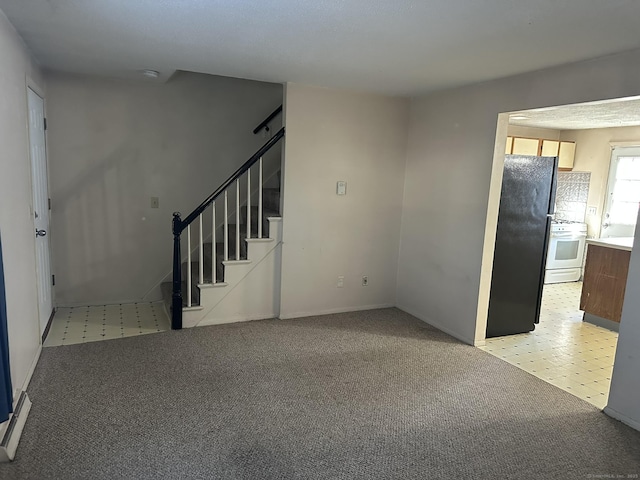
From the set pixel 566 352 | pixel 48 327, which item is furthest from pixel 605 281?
pixel 48 327

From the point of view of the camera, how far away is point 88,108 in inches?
163

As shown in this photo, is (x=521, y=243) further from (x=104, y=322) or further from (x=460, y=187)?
(x=104, y=322)

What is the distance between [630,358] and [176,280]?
3354 millimetres

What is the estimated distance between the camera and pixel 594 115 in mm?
4395

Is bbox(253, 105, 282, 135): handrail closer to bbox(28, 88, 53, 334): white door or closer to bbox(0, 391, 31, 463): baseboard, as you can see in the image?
bbox(28, 88, 53, 334): white door

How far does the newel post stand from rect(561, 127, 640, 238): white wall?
5.51 metres

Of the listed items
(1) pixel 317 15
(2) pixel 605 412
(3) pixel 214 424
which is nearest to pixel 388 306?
(2) pixel 605 412

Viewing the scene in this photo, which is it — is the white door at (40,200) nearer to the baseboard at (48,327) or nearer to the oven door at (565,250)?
the baseboard at (48,327)

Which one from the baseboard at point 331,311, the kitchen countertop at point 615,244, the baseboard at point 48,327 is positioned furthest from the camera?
the baseboard at point 331,311

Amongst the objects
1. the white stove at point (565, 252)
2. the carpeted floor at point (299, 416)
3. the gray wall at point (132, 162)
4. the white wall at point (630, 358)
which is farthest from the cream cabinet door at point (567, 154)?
the gray wall at point (132, 162)

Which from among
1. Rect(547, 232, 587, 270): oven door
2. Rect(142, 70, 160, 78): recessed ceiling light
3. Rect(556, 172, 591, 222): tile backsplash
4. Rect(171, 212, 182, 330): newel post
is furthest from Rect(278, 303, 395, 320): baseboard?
Rect(556, 172, 591, 222): tile backsplash

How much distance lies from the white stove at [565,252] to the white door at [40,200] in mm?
5838

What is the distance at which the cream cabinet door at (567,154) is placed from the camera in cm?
602

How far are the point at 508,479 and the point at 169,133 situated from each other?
4052 millimetres
